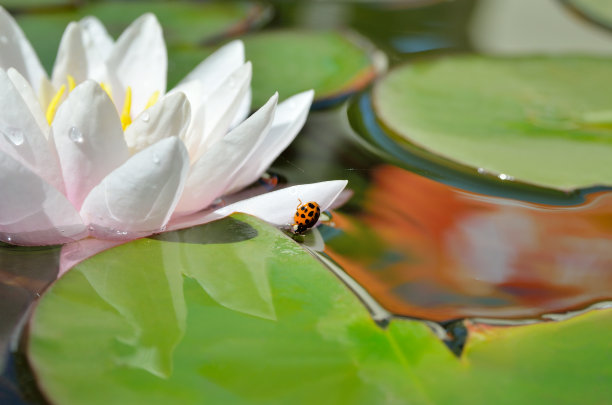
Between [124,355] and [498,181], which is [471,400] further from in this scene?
[498,181]

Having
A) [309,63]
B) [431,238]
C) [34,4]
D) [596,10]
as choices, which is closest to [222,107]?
[431,238]

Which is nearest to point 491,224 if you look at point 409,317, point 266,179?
point 409,317

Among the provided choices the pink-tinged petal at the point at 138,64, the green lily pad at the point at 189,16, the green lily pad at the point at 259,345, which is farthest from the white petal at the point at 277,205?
the green lily pad at the point at 189,16

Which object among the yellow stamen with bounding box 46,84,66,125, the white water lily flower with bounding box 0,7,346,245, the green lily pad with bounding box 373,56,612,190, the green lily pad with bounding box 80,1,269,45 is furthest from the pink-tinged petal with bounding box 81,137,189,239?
the green lily pad with bounding box 80,1,269,45

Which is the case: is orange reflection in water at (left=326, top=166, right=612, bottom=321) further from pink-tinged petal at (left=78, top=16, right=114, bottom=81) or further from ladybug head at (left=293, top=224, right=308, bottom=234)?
pink-tinged petal at (left=78, top=16, right=114, bottom=81)

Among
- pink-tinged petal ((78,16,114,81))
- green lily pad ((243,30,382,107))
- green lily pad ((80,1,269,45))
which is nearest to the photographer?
pink-tinged petal ((78,16,114,81))

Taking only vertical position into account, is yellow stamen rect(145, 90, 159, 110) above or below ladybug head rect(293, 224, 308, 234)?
above

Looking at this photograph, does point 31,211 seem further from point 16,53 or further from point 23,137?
point 16,53
